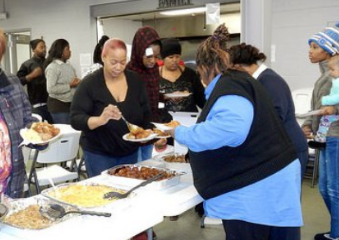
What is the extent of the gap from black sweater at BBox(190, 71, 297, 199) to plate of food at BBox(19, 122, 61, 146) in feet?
1.97

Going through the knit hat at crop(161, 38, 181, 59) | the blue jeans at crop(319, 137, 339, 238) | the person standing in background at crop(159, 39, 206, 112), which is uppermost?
the knit hat at crop(161, 38, 181, 59)

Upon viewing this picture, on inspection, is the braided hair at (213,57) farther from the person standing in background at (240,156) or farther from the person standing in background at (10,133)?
the person standing in background at (10,133)

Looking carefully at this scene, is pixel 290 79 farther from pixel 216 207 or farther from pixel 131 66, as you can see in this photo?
pixel 216 207

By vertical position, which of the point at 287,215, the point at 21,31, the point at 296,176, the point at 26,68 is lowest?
the point at 287,215

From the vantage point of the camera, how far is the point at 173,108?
2.83 meters

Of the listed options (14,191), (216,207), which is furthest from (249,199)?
(14,191)

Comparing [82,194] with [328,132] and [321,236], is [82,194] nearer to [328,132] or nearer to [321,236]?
[328,132]

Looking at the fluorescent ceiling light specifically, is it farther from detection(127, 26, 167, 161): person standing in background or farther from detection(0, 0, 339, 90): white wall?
detection(127, 26, 167, 161): person standing in background

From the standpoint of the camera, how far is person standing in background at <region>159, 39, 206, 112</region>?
2.98 metres

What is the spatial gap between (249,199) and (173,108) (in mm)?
1474

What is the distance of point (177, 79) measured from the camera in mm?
3041

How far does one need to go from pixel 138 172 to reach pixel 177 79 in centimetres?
140

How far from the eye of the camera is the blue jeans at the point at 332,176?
98.5 inches

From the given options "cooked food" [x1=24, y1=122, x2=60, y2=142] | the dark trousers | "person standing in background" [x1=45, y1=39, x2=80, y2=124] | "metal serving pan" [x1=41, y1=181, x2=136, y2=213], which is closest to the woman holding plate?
"cooked food" [x1=24, y1=122, x2=60, y2=142]
